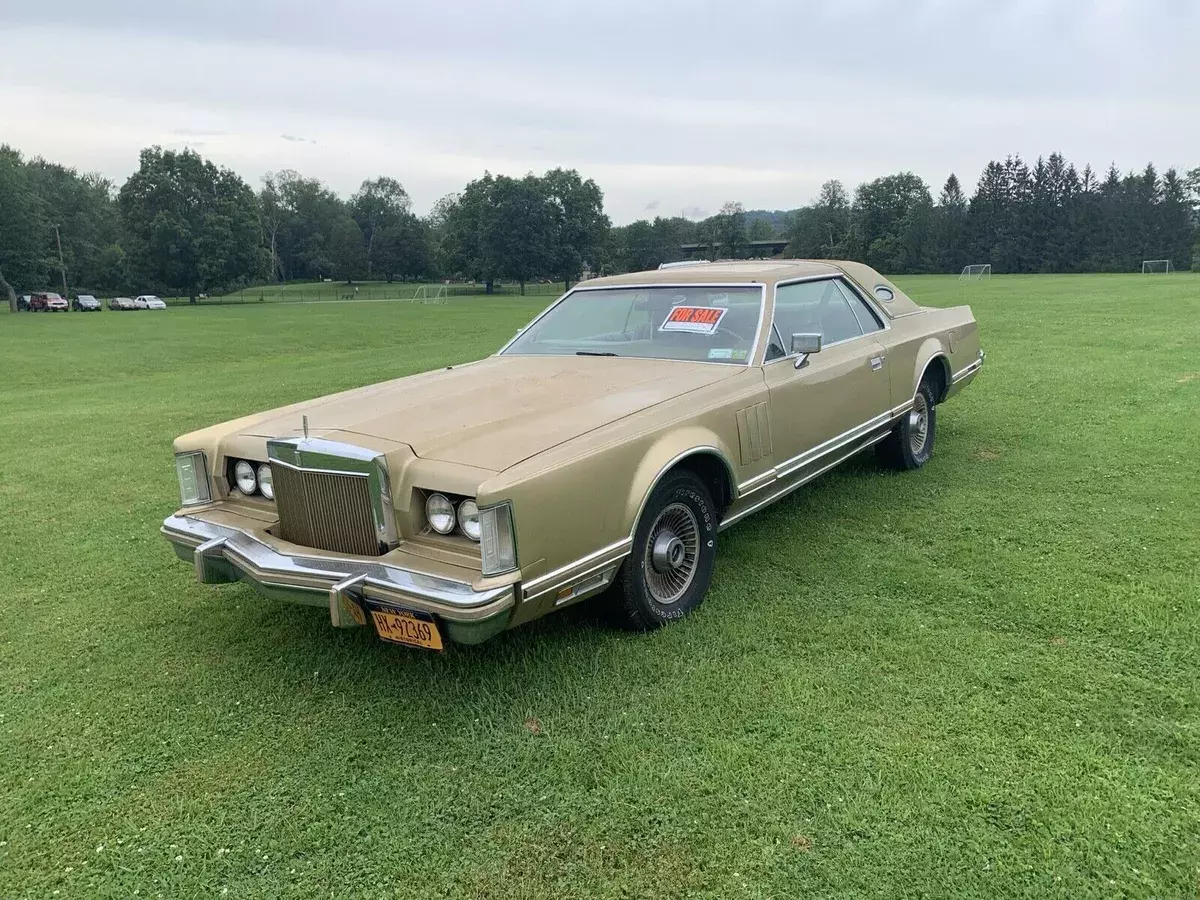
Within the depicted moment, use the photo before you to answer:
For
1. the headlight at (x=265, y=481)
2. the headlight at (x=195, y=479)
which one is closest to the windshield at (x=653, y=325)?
the headlight at (x=265, y=481)

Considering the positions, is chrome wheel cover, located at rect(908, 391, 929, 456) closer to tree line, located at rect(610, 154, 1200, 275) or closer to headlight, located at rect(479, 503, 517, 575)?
headlight, located at rect(479, 503, 517, 575)

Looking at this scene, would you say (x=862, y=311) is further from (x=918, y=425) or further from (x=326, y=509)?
(x=326, y=509)

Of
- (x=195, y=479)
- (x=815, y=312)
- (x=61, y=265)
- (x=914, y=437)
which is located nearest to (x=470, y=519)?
(x=195, y=479)

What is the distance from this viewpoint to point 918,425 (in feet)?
19.7

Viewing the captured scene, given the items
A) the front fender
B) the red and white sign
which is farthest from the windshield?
the front fender

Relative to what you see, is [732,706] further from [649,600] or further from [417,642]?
[417,642]

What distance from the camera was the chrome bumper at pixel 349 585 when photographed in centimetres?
281

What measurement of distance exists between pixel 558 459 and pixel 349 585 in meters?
0.86

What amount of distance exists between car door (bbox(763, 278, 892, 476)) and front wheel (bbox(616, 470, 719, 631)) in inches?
27.4

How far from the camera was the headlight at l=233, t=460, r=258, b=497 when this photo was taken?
372 centimetres

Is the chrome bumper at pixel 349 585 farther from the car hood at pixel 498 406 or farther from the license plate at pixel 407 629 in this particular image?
the car hood at pixel 498 406

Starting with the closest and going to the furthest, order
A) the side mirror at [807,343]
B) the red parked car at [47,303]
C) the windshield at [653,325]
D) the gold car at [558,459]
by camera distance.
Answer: the gold car at [558,459] → the side mirror at [807,343] → the windshield at [653,325] → the red parked car at [47,303]

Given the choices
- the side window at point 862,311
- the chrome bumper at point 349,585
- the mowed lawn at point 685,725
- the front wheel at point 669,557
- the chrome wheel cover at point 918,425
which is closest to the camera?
the mowed lawn at point 685,725

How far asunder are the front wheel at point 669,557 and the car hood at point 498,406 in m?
0.42
